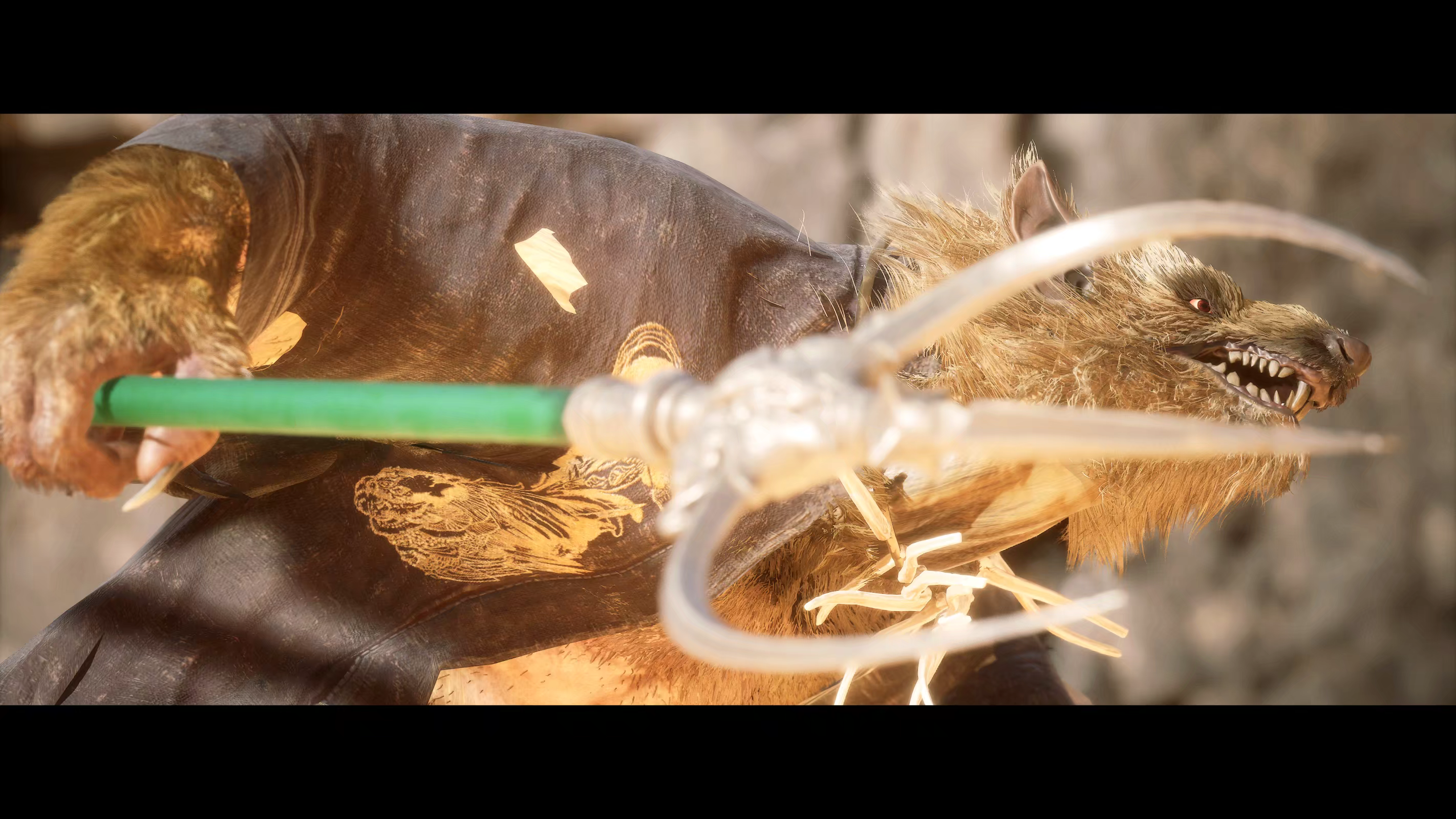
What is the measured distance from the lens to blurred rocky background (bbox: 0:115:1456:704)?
133 centimetres

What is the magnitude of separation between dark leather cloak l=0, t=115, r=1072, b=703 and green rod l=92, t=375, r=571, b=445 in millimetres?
170

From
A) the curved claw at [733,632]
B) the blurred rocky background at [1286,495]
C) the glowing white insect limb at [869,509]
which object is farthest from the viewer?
the blurred rocky background at [1286,495]

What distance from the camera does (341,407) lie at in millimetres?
404

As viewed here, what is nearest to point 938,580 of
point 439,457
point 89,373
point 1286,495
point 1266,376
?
point 1266,376

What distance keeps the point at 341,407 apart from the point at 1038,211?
45 centimetres

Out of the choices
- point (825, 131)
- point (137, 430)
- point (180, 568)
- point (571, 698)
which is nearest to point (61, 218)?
point (137, 430)

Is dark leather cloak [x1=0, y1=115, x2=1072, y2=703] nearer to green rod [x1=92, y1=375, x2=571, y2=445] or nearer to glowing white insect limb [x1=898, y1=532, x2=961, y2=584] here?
glowing white insect limb [x1=898, y1=532, x2=961, y2=584]

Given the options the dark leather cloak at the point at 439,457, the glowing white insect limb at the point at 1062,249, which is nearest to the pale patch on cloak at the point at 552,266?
the dark leather cloak at the point at 439,457

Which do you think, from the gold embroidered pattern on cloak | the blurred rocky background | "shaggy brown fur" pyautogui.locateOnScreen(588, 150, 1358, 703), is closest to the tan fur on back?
"shaggy brown fur" pyautogui.locateOnScreen(588, 150, 1358, 703)

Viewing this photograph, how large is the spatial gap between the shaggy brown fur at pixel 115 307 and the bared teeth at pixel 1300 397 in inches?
23.0

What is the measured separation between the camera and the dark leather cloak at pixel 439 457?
67 cm

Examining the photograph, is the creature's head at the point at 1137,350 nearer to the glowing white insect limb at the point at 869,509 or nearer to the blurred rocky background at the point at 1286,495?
the glowing white insect limb at the point at 869,509

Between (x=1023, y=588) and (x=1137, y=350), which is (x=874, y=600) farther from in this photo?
(x=1137, y=350)

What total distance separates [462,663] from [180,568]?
212 mm
